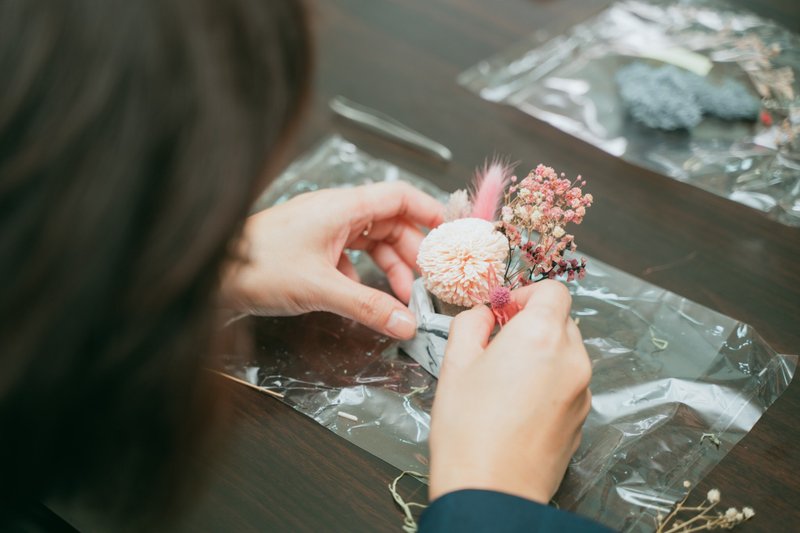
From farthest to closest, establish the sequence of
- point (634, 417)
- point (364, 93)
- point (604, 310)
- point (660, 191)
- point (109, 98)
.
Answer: point (364, 93) → point (660, 191) → point (604, 310) → point (634, 417) → point (109, 98)

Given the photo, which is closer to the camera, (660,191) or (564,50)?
(660,191)

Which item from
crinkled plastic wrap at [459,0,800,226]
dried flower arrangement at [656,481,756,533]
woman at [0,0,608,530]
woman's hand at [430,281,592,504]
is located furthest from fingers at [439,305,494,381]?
crinkled plastic wrap at [459,0,800,226]

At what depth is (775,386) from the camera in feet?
2.68

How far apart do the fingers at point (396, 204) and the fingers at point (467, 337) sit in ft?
0.61

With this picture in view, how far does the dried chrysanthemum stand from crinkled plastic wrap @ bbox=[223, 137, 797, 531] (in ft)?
0.41

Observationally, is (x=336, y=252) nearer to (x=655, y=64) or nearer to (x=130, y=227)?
(x=130, y=227)

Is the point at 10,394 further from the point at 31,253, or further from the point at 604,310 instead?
the point at 604,310

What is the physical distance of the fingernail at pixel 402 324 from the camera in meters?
0.80

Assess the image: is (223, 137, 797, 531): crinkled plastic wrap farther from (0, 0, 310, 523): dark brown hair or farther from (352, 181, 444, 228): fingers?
(0, 0, 310, 523): dark brown hair

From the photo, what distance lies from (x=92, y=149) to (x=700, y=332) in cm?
72

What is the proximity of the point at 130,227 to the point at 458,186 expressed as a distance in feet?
2.25

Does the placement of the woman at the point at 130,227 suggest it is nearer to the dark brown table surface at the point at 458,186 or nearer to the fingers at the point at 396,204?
the dark brown table surface at the point at 458,186

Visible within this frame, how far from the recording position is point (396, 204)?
892 millimetres

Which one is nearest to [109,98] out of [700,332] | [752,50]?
[700,332]
